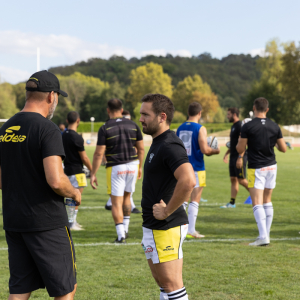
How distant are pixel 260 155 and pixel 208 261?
203cm

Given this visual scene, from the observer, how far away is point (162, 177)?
134 inches

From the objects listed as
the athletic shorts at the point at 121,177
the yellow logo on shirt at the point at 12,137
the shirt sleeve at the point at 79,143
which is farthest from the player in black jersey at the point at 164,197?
the shirt sleeve at the point at 79,143

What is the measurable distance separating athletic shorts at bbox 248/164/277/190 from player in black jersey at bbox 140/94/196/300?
11.7ft

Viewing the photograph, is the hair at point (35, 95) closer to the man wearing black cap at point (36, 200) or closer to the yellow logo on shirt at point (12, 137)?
the man wearing black cap at point (36, 200)

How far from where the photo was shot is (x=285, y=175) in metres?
18.0

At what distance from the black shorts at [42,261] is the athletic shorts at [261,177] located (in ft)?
14.3

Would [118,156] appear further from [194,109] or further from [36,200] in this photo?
[36,200]

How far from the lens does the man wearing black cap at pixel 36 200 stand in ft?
9.64

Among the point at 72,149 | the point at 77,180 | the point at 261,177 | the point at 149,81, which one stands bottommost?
the point at 77,180

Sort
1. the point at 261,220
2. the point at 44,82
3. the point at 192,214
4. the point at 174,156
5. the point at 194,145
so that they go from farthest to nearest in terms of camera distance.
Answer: the point at 192,214
the point at 194,145
the point at 261,220
the point at 174,156
the point at 44,82

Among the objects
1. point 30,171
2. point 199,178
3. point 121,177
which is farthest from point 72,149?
point 30,171

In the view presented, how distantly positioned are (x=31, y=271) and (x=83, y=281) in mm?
2194

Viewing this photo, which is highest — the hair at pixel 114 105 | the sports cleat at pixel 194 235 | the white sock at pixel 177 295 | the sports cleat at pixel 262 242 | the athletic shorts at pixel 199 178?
the hair at pixel 114 105

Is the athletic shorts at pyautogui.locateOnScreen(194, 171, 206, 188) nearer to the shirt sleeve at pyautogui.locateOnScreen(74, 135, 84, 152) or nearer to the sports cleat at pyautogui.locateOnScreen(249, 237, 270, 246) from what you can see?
the sports cleat at pyautogui.locateOnScreen(249, 237, 270, 246)
